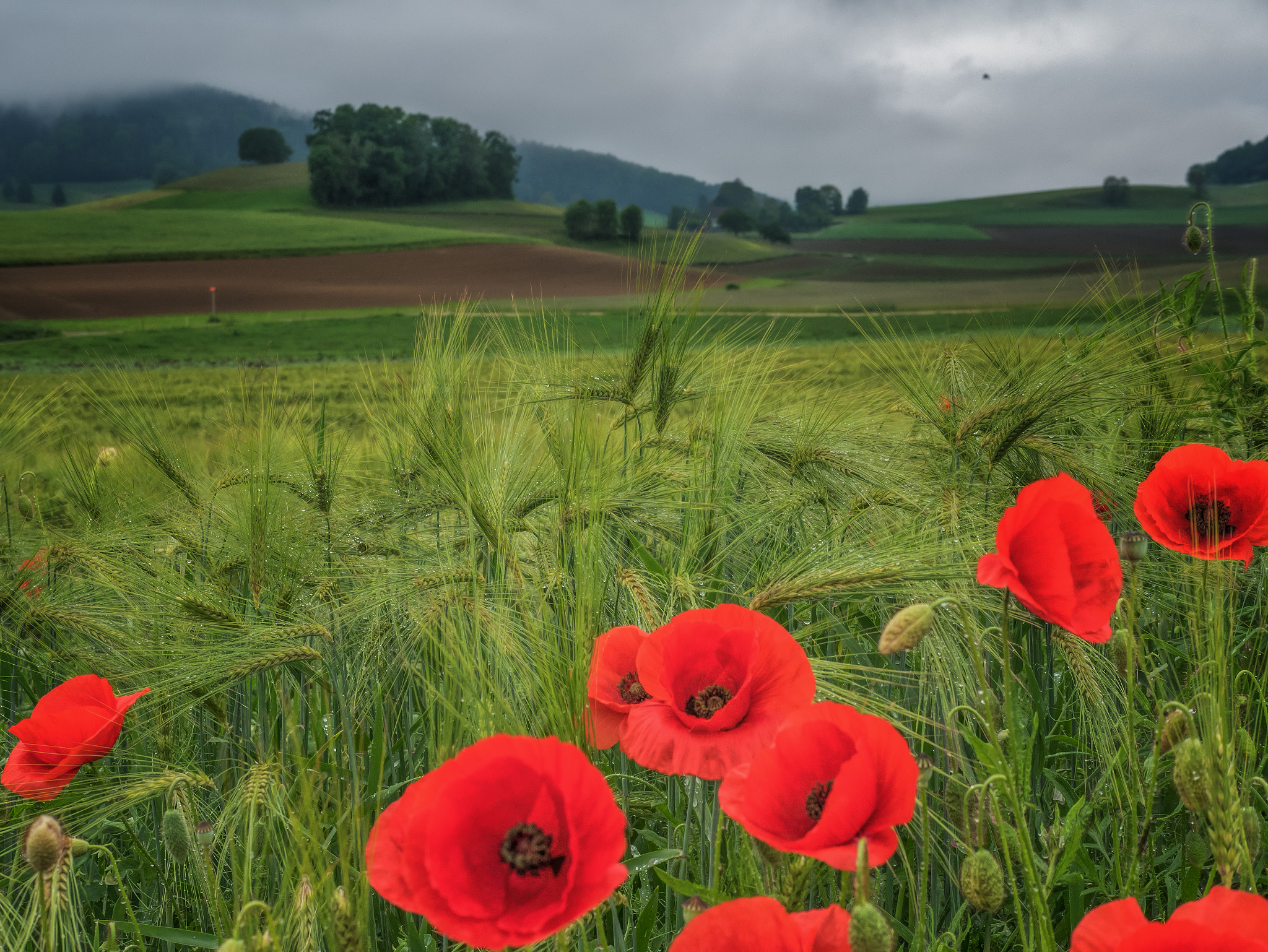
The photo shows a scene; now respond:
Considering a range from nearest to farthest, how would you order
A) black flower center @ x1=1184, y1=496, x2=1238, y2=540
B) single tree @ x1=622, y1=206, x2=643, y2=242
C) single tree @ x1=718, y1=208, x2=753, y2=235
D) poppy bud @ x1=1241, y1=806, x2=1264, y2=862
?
poppy bud @ x1=1241, y1=806, x2=1264, y2=862, black flower center @ x1=1184, y1=496, x2=1238, y2=540, single tree @ x1=622, y1=206, x2=643, y2=242, single tree @ x1=718, y1=208, x2=753, y2=235

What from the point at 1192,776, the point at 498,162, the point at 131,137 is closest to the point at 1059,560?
the point at 1192,776

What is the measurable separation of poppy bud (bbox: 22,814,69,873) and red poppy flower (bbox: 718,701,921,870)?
0.47 m

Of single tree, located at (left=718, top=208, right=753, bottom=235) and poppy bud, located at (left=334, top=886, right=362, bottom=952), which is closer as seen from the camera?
poppy bud, located at (left=334, top=886, right=362, bottom=952)

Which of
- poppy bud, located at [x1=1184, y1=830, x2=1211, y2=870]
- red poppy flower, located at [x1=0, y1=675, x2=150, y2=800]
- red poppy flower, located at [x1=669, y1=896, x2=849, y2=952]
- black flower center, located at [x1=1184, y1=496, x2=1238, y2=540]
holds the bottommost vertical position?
poppy bud, located at [x1=1184, y1=830, x2=1211, y2=870]

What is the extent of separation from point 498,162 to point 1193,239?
4378cm

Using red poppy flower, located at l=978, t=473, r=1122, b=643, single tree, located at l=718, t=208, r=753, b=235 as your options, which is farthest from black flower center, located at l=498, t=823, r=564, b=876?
single tree, located at l=718, t=208, r=753, b=235

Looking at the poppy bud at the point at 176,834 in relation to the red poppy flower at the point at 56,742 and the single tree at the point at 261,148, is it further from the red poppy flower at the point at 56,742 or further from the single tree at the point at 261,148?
the single tree at the point at 261,148

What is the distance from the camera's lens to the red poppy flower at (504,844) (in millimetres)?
452

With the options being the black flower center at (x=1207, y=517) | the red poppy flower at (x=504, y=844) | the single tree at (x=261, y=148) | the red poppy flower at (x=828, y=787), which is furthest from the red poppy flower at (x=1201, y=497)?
the single tree at (x=261, y=148)

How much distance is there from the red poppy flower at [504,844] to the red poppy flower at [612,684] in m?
0.19

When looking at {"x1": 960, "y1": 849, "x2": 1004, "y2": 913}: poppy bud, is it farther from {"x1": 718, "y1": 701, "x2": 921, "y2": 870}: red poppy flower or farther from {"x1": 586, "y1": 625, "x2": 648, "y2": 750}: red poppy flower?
{"x1": 586, "y1": 625, "x2": 648, "y2": 750}: red poppy flower

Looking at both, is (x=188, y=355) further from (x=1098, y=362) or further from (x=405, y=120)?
(x=405, y=120)

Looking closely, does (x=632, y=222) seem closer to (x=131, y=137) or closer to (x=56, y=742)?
(x=56, y=742)

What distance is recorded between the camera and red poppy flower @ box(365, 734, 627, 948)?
17.8 inches
